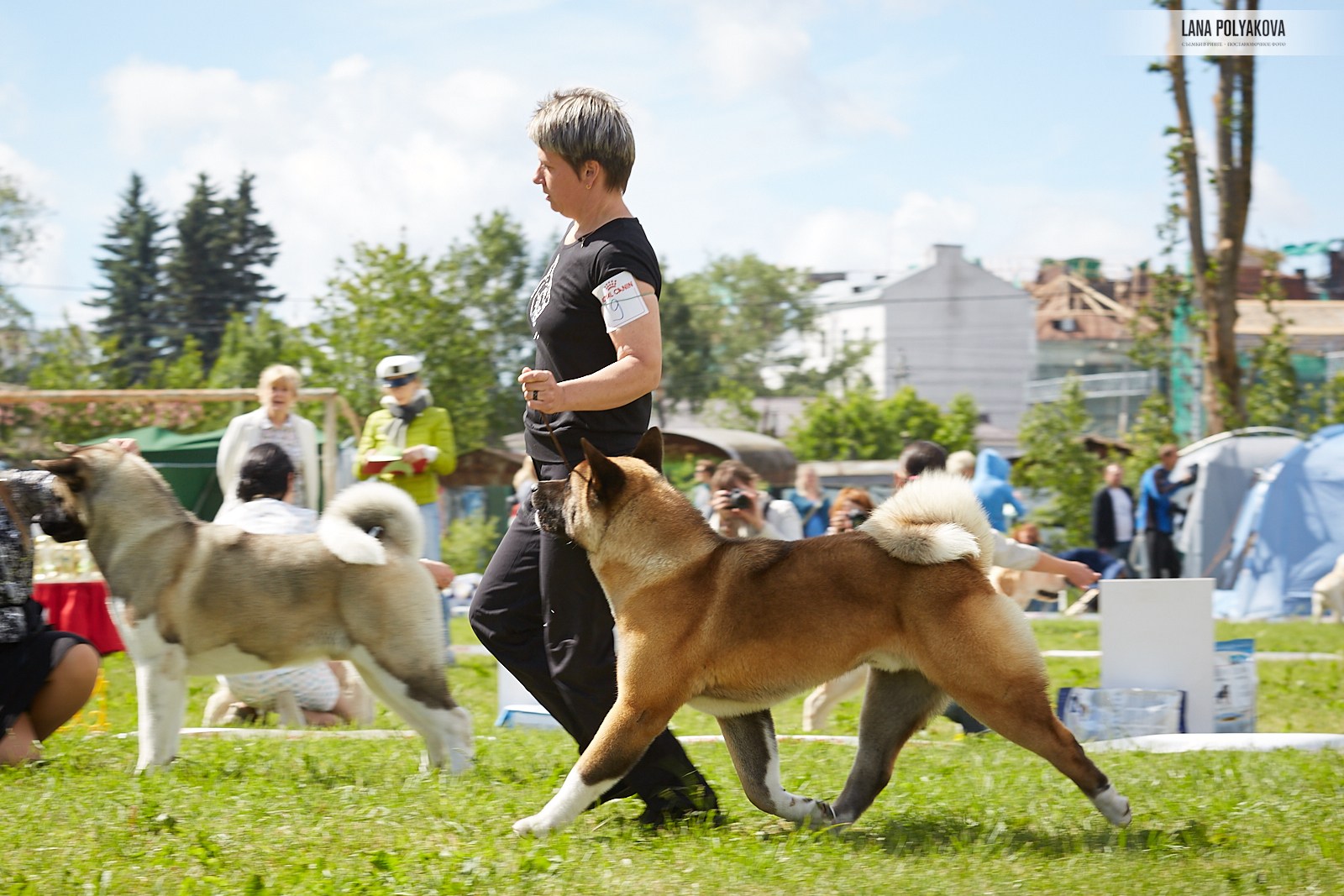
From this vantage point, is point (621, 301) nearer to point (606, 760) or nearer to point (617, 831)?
point (606, 760)

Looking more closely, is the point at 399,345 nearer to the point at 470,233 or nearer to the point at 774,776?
the point at 470,233

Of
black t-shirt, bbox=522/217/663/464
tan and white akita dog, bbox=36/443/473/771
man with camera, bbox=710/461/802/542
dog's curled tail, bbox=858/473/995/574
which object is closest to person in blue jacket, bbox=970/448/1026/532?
man with camera, bbox=710/461/802/542

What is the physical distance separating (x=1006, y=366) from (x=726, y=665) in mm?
68071

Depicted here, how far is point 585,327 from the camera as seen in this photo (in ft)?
12.2

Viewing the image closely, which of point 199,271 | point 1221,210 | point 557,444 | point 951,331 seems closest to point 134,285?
point 199,271

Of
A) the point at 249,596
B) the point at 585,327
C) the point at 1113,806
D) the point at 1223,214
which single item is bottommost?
the point at 1113,806

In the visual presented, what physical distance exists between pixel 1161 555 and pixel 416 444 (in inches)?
378

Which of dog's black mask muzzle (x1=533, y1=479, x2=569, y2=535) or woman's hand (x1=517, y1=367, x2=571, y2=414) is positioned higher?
woman's hand (x1=517, y1=367, x2=571, y2=414)

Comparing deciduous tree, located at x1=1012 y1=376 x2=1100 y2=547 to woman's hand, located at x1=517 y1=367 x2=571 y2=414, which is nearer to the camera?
woman's hand, located at x1=517 y1=367 x2=571 y2=414

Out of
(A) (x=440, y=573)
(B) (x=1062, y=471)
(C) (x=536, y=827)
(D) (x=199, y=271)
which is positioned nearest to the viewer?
(C) (x=536, y=827)

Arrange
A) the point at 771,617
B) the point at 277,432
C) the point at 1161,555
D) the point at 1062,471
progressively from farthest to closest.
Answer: the point at 1062,471, the point at 1161,555, the point at 277,432, the point at 771,617

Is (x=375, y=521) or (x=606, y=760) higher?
(x=375, y=521)

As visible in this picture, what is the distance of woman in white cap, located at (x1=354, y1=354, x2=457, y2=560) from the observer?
8312 mm

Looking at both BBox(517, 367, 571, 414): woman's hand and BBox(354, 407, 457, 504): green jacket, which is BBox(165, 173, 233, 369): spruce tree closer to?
BBox(354, 407, 457, 504): green jacket
